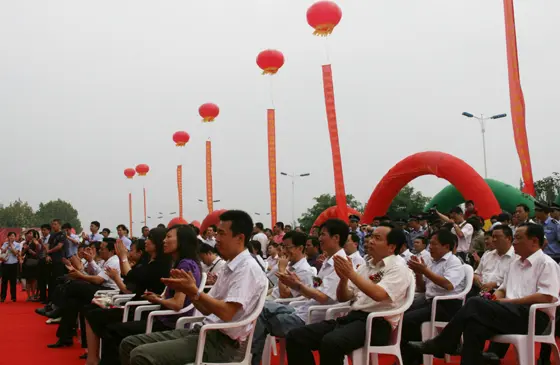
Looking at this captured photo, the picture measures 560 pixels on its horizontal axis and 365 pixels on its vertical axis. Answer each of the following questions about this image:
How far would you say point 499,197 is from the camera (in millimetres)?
14227

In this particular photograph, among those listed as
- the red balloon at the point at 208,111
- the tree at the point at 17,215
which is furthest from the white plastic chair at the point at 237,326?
the tree at the point at 17,215

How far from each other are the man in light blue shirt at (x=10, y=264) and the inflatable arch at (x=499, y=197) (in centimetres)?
988

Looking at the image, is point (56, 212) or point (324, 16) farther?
point (56, 212)

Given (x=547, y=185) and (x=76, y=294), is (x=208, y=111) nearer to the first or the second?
(x=76, y=294)

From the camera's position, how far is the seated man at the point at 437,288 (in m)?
4.48

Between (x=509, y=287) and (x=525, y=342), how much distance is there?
1.69 feet

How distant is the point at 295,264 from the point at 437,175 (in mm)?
8025

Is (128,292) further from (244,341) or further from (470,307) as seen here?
(470,307)

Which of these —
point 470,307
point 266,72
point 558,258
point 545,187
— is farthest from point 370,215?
point 545,187

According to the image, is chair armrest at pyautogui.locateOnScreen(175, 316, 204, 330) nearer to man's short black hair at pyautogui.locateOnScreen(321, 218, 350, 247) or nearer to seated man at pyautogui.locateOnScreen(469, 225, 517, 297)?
man's short black hair at pyautogui.locateOnScreen(321, 218, 350, 247)

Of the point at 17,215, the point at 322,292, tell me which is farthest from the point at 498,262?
the point at 17,215

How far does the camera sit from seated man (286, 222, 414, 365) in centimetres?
343

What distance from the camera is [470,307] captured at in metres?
Result: 3.71

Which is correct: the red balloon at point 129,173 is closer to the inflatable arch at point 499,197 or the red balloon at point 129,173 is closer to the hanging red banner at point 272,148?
the hanging red banner at point 272,148
